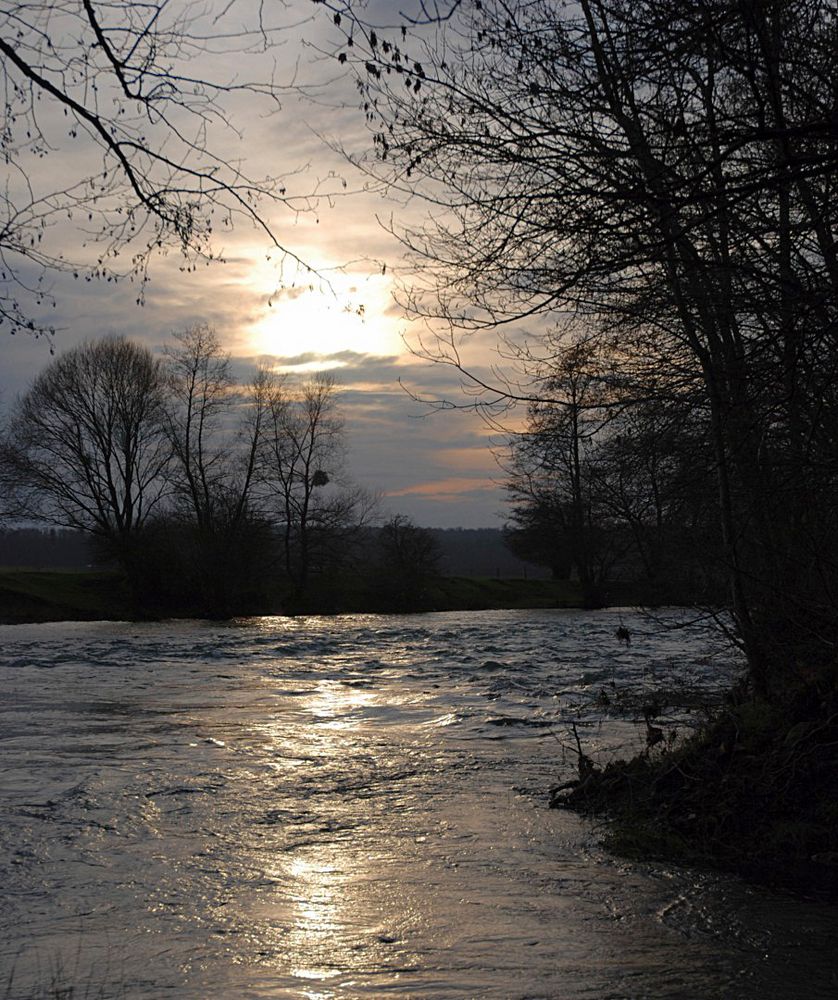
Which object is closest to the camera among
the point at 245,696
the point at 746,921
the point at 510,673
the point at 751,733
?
the point at 746,921

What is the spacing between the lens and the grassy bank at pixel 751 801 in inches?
285

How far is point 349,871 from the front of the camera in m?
7.34

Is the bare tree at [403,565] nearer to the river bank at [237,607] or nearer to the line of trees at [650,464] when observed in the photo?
the river bank at [237,607]

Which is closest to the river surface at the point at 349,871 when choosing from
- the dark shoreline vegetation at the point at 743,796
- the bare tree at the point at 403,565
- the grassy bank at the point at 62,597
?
the dark shoreline vegetation at the point at 743,796

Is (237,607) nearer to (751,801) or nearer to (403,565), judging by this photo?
(403,565)

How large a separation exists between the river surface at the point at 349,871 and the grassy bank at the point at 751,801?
1.05 ft

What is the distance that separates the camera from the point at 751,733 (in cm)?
841

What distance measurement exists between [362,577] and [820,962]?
48073 mm

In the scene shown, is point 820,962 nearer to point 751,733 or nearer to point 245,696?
point 751,733

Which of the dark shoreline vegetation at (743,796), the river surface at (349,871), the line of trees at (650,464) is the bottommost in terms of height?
the river surface at (349,871)

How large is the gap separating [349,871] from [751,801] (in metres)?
3.15

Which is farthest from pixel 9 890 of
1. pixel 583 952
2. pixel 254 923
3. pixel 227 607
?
pixel 227 607

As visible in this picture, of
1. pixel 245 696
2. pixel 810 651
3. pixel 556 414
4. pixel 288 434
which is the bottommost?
pixel 245 696

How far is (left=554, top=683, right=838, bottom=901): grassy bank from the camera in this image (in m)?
7.25
